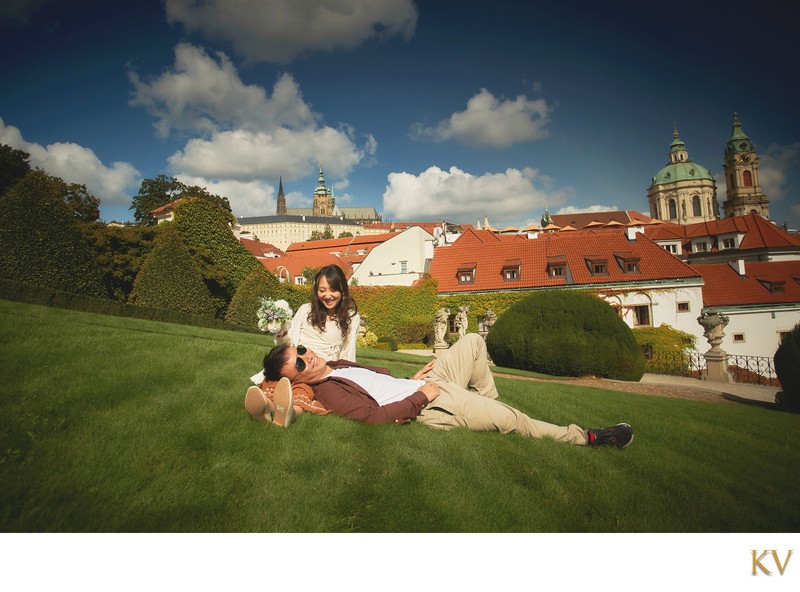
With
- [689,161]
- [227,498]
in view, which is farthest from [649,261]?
[689,161]

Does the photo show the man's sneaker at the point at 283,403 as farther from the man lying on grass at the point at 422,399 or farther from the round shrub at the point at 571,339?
the round shrub at the point at 571,339

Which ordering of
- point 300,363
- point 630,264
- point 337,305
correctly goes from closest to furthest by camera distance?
point 300,363 → point 337,305 → point 630,264

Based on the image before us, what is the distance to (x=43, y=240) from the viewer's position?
42.2ft

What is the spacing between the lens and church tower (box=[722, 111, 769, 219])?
74688 mm

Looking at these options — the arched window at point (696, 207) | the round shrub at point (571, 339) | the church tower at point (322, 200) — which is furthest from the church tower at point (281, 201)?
the round shrub at point (571, 339)

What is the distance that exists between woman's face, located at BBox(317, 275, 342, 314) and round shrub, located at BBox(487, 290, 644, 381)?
36.5ft

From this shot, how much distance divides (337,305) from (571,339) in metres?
11.2

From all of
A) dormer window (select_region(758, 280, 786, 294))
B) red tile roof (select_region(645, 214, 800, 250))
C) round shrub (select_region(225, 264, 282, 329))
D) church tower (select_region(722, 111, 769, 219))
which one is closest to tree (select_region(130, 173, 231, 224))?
round shrub (select_region(225, 264, 282, 329))

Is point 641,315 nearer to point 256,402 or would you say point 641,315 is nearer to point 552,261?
point 552,261

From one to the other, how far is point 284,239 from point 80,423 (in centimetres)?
13952

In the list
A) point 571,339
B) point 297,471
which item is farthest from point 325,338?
point 571,339

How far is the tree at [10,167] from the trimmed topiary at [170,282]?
15.6ft

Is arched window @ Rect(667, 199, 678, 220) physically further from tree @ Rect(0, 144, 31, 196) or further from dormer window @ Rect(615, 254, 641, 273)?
tree @ Rect(0, 144, 31, 196)
